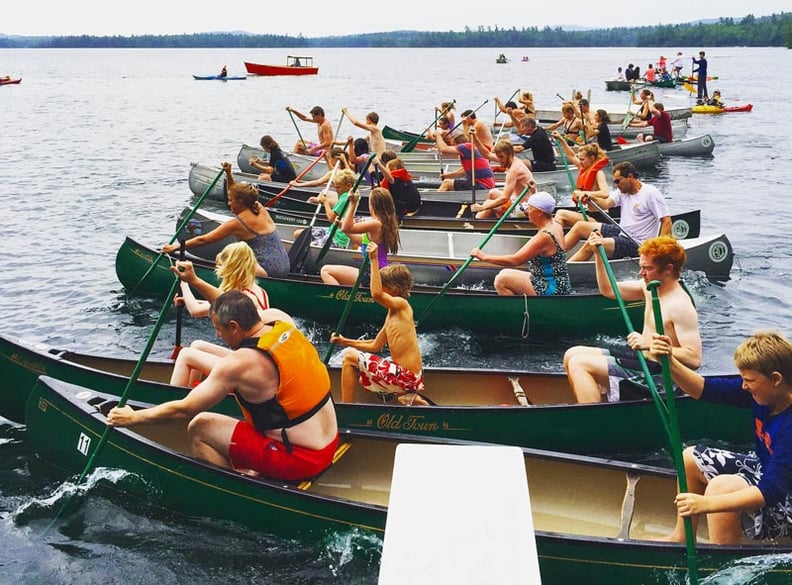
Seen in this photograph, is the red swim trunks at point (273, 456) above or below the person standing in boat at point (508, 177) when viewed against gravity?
below

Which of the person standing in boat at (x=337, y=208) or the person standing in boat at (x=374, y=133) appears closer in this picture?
the person standing in boat at (x=337, y=208)

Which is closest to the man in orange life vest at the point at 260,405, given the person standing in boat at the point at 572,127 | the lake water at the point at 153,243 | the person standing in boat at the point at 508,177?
the lake water at the point at 153,243

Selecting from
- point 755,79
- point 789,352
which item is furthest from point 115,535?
point 755,79

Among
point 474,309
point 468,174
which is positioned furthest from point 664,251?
point 468,174

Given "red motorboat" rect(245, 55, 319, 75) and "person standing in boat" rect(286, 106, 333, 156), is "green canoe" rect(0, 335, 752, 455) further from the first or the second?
"red motorboat" rect(245, 55, 319, 75)

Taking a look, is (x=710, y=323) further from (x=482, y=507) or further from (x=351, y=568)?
(x=482, y=507)

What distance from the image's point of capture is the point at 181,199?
21.7m

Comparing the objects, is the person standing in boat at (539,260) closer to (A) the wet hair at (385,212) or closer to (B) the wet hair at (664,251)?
(A) the wet hair at (385,212)

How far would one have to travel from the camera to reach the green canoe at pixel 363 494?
507 centimetres

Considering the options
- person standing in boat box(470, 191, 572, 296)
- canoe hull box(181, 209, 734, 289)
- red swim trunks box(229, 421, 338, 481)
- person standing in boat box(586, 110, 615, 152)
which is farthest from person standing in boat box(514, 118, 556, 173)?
red swim trunks box(229, 421, 338, 481)

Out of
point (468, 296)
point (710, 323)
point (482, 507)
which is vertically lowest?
point (710, 323)

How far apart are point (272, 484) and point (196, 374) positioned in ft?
5.98

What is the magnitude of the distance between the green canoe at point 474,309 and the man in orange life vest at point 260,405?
4070 mm

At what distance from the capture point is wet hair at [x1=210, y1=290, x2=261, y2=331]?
533cm
